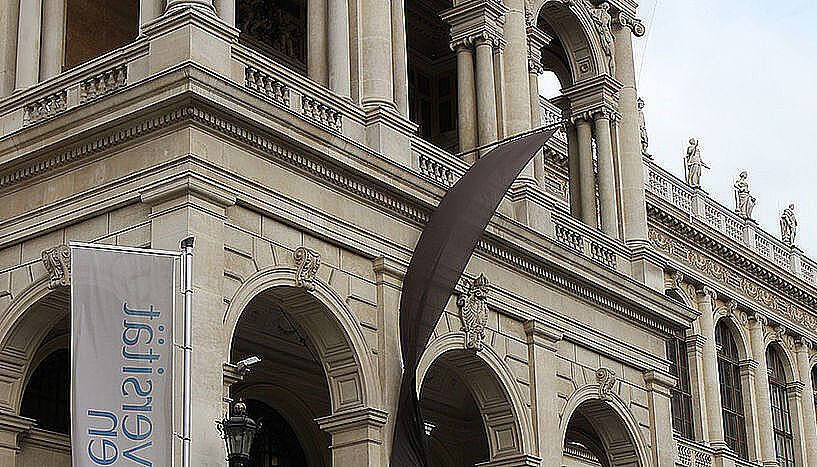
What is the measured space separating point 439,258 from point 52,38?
26.0ft

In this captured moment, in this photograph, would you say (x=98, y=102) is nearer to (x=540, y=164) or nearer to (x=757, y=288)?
(x=540, y=164)

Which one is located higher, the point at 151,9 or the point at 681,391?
the point at 151,9

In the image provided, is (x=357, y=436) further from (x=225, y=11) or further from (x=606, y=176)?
(x=606, y=176)

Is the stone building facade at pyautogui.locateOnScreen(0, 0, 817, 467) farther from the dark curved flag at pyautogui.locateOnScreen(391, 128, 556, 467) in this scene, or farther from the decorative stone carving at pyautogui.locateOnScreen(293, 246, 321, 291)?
the dark curved flag at pyautogui.locateOnScreen(391, 128, 556, 467)

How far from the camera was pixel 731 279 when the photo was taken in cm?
4772

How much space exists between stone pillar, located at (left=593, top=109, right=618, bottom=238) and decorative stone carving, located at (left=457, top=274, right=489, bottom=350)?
257 inches

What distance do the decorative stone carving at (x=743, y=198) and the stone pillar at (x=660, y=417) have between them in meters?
22.2

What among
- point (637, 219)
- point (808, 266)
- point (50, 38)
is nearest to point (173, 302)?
point (50, 38)

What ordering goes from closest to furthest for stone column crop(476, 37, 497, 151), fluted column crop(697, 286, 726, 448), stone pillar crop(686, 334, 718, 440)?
stone column crop(476, 37, 497, 151), stone pillar crop(686, 334, 718, 440), fluted column crop(697, 286, 726, 448)

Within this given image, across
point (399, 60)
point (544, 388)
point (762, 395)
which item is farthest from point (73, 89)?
point (762, 395)

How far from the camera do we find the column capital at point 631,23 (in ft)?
112

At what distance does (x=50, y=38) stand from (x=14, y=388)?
648 centimetres

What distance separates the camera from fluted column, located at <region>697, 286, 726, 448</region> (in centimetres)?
4417

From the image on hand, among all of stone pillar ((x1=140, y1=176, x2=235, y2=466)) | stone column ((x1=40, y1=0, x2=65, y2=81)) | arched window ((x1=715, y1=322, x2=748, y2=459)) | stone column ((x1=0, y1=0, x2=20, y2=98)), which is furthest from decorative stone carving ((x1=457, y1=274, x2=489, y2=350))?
arched window ((x1=715, y1=322, x2=748, y2=459))
